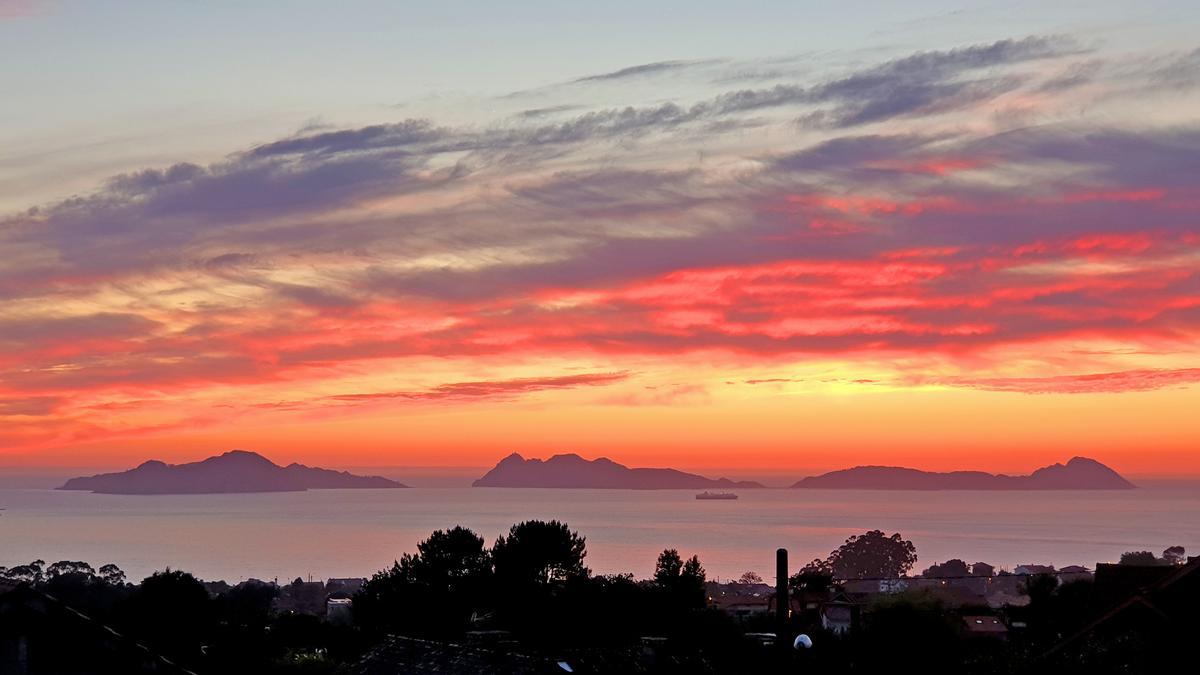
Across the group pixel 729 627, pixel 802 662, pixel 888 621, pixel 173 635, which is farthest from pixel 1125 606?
pixel 173 635

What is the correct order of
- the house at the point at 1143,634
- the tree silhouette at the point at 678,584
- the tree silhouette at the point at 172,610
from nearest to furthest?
the house at the point at 1143,634 < the tree silhouette at the point at 172,610 < the tree silhouette at the point at 678,584

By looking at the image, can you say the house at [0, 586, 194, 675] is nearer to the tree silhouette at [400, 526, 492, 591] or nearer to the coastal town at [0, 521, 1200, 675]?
the coastal town at [0, 521, 1200, 675]

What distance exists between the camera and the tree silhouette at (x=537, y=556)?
125312 mm

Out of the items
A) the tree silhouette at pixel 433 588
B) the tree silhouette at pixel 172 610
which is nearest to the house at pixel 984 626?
the tree silhouette at pixel 433 588

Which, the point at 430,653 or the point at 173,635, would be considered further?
the point at 173,635

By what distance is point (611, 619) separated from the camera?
366 ft

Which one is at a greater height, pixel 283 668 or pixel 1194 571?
pixel 1194 571

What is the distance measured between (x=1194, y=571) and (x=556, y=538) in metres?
92.5

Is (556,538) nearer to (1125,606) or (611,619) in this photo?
(611,619)


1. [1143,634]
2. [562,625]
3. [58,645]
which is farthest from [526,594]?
[58,645]

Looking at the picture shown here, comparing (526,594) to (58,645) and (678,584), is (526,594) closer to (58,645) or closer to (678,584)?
(678,584)

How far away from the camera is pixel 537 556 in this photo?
4988 inches

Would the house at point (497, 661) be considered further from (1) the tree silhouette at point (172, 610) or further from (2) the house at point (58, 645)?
(1) the tree silhouette at point (172, 610)

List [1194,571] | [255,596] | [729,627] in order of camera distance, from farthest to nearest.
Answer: [255,596] < [729,627] < [1194,571]
